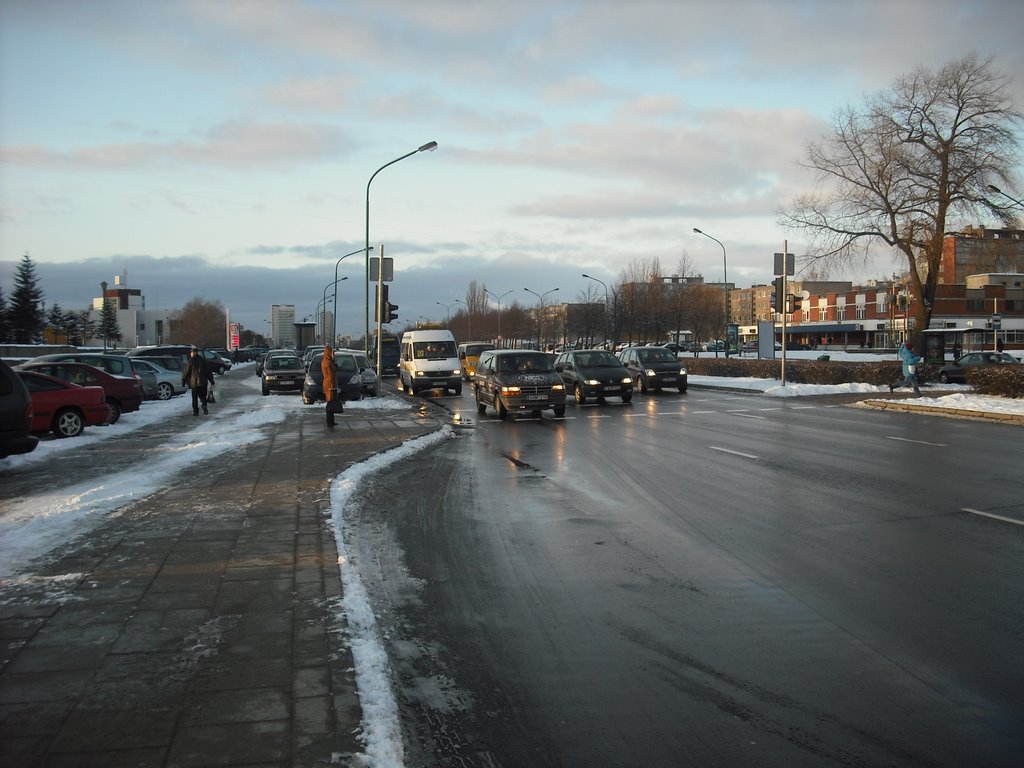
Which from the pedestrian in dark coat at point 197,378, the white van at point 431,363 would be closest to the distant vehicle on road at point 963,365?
the white van at point 431,363

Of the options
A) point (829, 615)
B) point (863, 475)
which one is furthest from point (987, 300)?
point (829, 615)

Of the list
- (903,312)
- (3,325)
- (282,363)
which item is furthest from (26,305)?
(903,312)

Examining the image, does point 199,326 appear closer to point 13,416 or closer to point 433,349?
point 433,349

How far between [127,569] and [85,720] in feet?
9.21

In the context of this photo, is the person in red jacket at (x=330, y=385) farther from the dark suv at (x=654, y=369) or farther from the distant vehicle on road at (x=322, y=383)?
the dark suv at (x=654, y=369)

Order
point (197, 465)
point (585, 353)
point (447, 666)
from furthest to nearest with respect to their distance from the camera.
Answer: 1. point (585, 353)
2. point (197, 465)
3. point (447, 666)

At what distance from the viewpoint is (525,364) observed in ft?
73.2

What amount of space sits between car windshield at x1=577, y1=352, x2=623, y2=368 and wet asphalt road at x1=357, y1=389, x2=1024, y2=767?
47.7 ft

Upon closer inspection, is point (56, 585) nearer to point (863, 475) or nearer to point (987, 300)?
point (863, 475)

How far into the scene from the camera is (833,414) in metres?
21.6

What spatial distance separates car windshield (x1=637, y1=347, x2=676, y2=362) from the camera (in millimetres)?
31406

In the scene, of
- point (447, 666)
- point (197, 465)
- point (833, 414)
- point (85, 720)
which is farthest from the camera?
point (833, 414)

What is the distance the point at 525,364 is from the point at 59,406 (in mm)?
11266

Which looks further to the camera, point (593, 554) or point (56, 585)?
point (593, 554)
